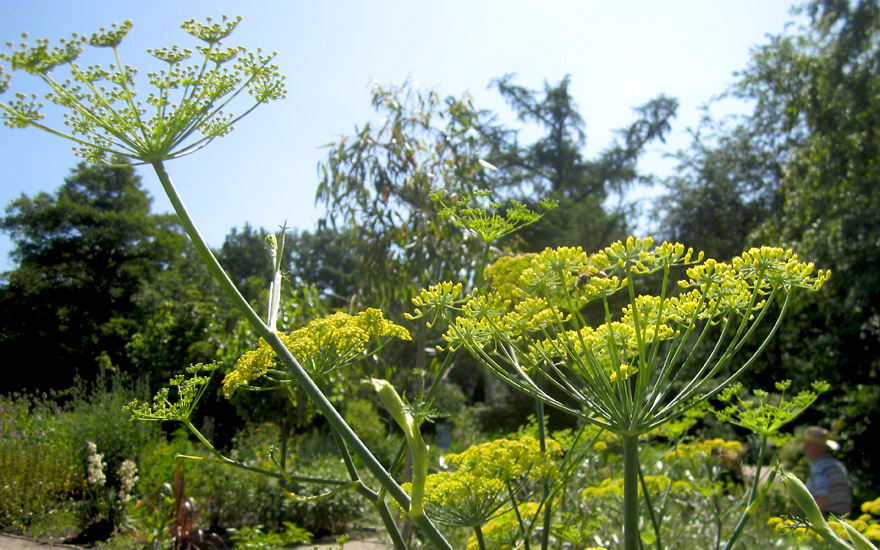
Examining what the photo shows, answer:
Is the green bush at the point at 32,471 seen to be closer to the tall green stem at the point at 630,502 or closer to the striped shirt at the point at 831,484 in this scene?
the tall green stem at the point at 630,502

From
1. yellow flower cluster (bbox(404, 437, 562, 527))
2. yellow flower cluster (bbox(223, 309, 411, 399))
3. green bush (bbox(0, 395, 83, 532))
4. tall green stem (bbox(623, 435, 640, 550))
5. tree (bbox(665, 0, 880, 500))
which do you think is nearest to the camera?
tall green stem (bbox(623, 435, 640, 550))

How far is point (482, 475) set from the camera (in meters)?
1.78

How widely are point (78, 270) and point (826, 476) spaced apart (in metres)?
19.0

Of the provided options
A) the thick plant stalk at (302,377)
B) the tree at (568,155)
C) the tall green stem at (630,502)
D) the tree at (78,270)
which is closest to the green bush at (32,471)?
the tree at (78,270)

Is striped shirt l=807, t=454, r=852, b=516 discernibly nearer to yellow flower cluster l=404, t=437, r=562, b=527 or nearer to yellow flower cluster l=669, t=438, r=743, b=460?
yellow flower cluster l=669, t=438, r=743, b=460

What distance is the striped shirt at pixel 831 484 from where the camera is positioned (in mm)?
5750

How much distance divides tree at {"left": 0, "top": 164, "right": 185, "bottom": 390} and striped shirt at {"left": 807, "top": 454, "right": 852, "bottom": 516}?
1175 cm

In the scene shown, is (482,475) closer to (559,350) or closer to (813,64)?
(559,350)

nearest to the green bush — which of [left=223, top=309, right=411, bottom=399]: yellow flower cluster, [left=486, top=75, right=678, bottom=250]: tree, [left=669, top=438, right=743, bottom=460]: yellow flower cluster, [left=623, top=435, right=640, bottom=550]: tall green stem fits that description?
[left=669, top=438, right=743, bottom=460]: yellow flower cluster

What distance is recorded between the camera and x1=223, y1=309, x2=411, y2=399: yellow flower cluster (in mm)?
1365

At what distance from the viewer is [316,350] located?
1391mm

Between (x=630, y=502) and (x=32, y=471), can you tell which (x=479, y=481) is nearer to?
(x=630, y=502)

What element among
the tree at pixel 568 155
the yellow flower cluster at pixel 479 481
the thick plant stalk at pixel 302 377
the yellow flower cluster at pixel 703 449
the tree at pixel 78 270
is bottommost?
the yellow flower cluster at pixel 703 449

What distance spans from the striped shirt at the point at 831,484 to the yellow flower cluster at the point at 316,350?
5.81 m
